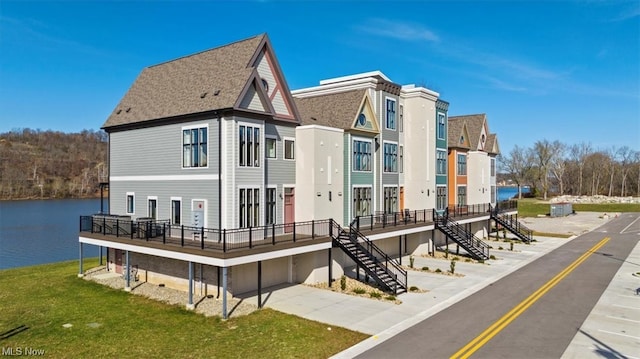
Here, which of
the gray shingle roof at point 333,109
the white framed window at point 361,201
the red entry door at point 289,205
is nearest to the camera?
the red entry door at point 289,205

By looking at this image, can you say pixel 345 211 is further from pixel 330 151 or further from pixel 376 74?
pixel 376 74

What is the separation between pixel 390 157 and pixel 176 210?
15.7 meters

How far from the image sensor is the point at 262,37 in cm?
2255

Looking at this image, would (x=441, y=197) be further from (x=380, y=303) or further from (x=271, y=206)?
(x=380, y=303)

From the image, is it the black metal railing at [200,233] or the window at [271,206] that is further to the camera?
the window at [271,206]

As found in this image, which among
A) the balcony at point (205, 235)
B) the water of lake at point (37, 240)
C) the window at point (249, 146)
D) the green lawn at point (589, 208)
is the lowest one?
the water of lake at point (37, 240)

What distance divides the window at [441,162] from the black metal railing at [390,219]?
4810 mm

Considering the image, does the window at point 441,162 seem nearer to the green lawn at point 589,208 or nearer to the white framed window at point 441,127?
the white framed window at point 441,127

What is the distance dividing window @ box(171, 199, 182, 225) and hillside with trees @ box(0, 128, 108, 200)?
94.5 meters

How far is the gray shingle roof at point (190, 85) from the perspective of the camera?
834 inches

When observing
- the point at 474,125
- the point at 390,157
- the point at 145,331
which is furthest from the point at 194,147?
the point at 474,125

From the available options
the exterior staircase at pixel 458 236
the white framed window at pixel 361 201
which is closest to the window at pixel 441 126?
the exterior staircase at pixel 458 236

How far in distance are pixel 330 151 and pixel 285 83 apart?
4566 mm

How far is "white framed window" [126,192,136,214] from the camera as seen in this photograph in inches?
1017
